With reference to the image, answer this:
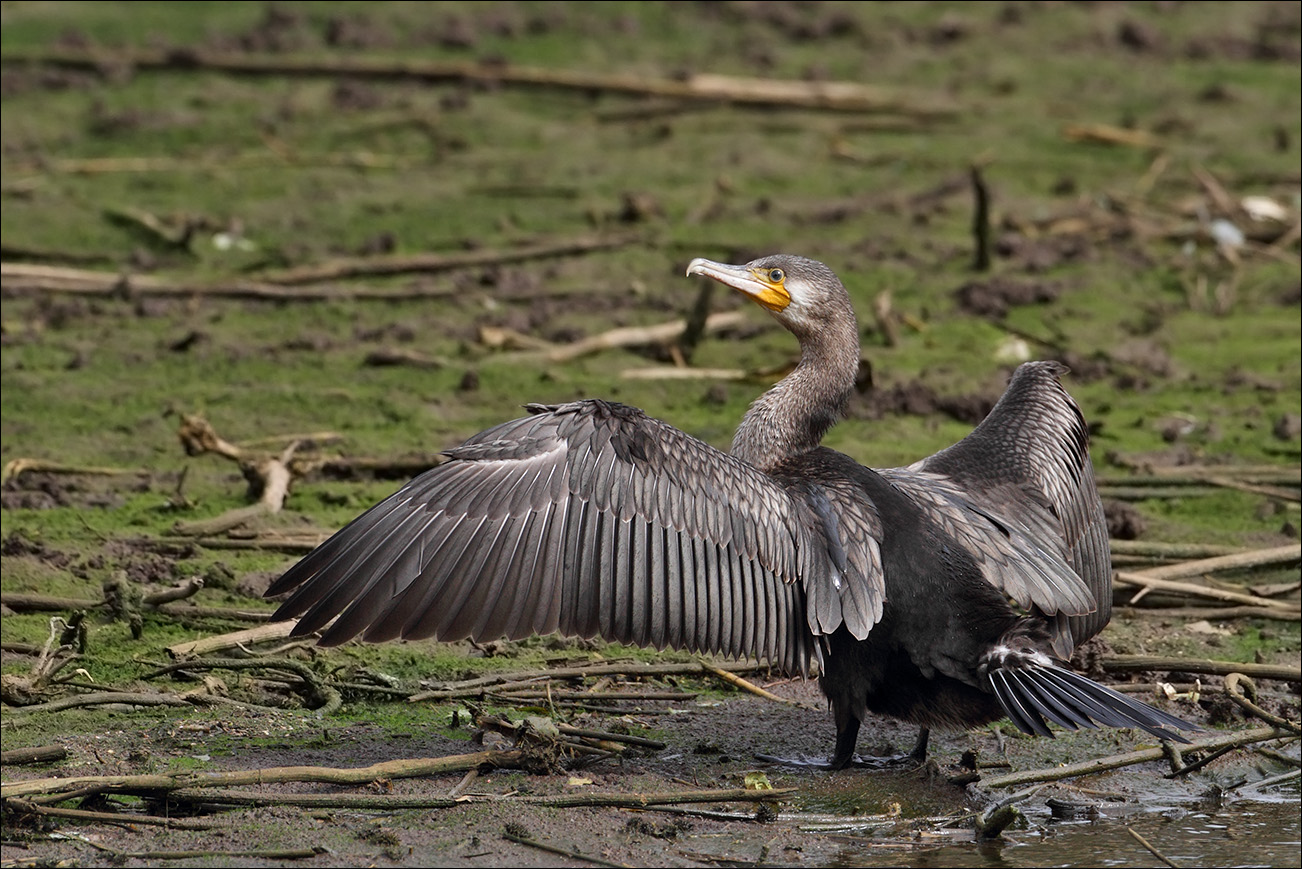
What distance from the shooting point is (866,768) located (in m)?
5.84

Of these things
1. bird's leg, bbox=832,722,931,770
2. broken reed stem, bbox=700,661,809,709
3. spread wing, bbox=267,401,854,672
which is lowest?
bird's leg, bbox=832,722,931,770

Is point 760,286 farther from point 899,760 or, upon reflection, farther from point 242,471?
point 242,471

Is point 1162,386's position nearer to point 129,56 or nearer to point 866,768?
point 866,768

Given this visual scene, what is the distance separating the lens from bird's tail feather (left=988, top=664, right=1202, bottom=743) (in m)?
5.03

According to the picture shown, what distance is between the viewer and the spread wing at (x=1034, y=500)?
18.6 feet

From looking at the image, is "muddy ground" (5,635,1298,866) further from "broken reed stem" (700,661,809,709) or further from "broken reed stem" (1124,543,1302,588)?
"broken reed stem" (1124,543,1302,588)

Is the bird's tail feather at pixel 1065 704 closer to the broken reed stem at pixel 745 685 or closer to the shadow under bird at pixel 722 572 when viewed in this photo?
the shadow under bird at pixel 722 572

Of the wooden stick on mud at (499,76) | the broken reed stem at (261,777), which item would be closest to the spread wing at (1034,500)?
the broken reed stem at (261,777)

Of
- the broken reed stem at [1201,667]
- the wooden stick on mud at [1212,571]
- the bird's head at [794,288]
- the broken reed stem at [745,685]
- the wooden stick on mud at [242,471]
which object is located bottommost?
the broken reed stem at [745,685]

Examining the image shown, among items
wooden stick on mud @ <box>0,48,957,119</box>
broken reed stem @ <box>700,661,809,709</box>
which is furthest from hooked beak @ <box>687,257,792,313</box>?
wooden stick on mud @ <box>0,48,957,119</box>

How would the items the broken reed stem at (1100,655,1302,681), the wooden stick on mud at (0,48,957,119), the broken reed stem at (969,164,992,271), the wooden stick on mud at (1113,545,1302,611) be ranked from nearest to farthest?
the broken reed stem at (1100,655,1302,681), the wooden stick on mud at (1113,545,1302,611), the broken reed stem at (969,164,992,271), the wooden stick on mud at (0,48,957,119)

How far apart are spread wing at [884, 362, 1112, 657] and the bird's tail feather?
1.32 feet

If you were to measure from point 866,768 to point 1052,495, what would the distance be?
1223mm

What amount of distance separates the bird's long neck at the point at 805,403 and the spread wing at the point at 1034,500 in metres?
0.35
